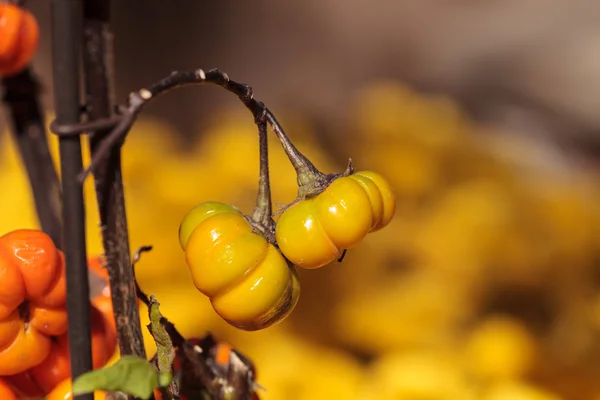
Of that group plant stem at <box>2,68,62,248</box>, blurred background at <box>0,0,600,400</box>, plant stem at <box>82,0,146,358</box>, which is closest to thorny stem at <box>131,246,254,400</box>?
plant stem at <box>82,0,146,358</box>

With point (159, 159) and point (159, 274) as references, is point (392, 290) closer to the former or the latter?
point (159, 274)

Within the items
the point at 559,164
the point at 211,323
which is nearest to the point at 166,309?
the point at 211,323

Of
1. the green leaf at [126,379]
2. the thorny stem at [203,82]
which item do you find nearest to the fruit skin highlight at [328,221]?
the thorny stem at [203,82]

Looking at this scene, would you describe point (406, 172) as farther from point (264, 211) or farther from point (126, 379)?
point (126, 379)

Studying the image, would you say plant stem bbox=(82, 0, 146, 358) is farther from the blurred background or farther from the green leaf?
the blurred background

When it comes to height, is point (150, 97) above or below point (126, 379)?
above

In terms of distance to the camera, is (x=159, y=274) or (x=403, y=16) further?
(x=403, y=16)

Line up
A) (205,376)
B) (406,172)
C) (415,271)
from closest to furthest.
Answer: (205,376), (415,271), (406,172)

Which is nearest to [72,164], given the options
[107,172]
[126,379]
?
[107,172]
